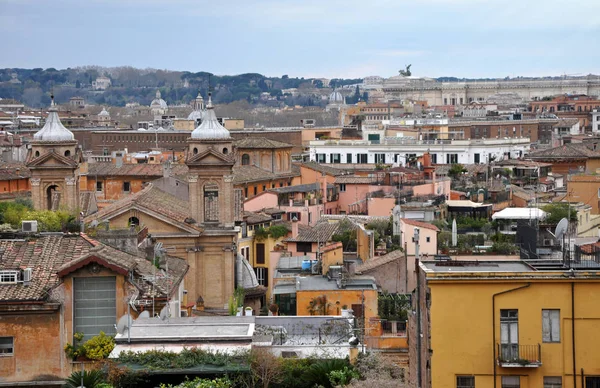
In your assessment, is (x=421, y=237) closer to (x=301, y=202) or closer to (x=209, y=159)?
(x=209, y=159)

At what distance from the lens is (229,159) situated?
116 ft

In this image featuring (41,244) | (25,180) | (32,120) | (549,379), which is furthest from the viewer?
(32,120)

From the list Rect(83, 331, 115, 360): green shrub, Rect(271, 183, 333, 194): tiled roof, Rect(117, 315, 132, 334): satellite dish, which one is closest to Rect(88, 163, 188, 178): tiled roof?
Rect(271, 183, 333, 194): tiled roof

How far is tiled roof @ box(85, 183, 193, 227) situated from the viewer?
1283 inches

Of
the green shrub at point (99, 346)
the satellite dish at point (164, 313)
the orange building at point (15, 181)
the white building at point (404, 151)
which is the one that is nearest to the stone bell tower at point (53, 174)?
the satellite dish at point (164, 313)

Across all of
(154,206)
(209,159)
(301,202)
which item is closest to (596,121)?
(301,202)

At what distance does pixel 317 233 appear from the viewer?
3919 cm

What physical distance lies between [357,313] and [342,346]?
6.76 m

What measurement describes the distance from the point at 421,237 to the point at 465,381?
17.8 m

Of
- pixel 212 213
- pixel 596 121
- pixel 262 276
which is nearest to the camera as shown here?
pixel 212 213

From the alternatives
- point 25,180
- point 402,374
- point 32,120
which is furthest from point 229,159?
point 32,120

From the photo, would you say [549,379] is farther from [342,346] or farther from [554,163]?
[554,163]

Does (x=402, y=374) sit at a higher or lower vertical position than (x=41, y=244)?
lower

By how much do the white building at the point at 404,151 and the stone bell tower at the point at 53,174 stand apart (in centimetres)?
3628
